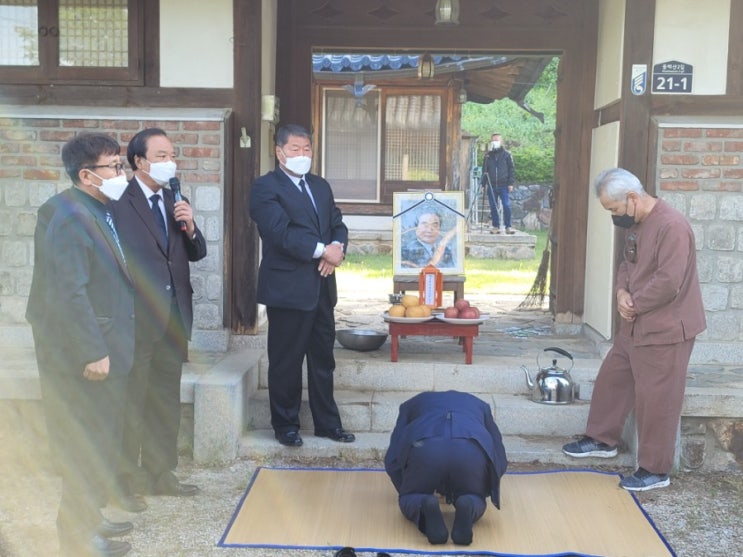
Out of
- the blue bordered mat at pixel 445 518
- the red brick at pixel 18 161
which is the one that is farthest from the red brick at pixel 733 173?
the red brick at pixel 18 161

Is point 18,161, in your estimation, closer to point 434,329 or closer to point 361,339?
point 361,339

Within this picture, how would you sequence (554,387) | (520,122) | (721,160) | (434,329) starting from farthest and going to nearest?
(520,122) → (721,160) → (434,329) → (554,387)

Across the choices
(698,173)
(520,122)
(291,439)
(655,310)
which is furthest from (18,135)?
(520,122)

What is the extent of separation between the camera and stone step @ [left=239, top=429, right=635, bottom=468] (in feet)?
16.7

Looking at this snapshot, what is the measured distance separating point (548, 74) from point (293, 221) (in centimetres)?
2061

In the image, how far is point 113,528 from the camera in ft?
13.3

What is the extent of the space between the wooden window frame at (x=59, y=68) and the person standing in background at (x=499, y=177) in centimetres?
997

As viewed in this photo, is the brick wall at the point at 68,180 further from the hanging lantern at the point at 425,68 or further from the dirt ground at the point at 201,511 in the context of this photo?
the hanging lantern at the point at 425,68

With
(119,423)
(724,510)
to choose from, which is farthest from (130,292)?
(724,510)

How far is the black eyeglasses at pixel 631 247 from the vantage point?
4.83 m

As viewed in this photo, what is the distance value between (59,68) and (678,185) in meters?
4.18

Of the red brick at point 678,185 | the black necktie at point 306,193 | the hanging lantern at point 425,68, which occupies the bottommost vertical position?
the black necktie at point 306,193

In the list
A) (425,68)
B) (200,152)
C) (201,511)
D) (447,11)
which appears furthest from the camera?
(425,68)

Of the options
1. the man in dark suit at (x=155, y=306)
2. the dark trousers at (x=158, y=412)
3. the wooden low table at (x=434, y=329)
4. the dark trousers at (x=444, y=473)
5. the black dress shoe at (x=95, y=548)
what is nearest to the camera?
the black dress shoe at (x=95, y=548)
